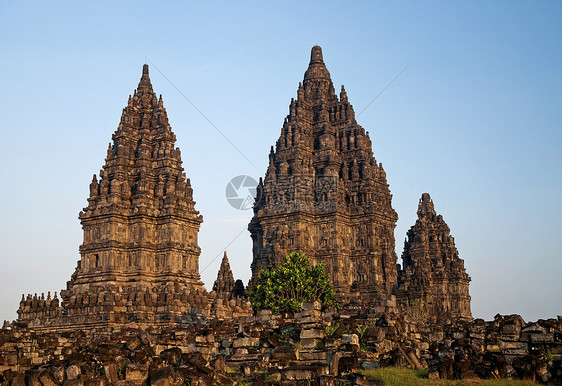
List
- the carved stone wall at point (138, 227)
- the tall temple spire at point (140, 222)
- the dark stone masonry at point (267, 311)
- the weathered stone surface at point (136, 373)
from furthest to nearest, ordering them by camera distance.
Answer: the tall temple spire at point (140, 222), the carved stone wall at point (138, 227), the dark stone masonry at point (267, 311), the weathered stone surface at point (136, 373)

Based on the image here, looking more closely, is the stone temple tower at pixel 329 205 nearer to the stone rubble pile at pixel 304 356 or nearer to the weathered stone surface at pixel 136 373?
the stone rubble pile at pixel 304 356

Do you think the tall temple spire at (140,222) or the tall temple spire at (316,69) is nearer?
the tall temple spire at (140,222)

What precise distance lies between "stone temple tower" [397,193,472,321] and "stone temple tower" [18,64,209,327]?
30004 mm

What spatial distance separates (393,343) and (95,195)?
1563 inches

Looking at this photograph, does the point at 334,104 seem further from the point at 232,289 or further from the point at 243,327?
the point at 243,327

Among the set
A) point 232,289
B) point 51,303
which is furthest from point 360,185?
point 51,303

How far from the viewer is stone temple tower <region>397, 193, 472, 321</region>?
86500 millimetres

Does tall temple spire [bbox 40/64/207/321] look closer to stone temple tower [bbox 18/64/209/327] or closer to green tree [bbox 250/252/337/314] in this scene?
stone temple tower [bbox 18/64/209/327]

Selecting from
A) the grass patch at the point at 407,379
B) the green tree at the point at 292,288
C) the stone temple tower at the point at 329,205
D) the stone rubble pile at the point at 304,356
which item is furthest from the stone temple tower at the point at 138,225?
the grass patch at the point at 407,379

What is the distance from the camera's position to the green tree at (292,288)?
199ft

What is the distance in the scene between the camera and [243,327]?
3009 centimetres

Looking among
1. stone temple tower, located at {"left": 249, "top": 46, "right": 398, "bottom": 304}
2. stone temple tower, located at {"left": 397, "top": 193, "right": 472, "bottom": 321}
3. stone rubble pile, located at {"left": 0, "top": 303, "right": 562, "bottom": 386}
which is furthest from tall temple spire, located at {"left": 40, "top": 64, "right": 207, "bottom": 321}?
stone temple tower, located at {"left": 397, "top": 193, "right": 472, "bottom": 321}

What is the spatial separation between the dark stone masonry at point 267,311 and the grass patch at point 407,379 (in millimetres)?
476

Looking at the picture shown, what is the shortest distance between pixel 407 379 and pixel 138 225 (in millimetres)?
41949
